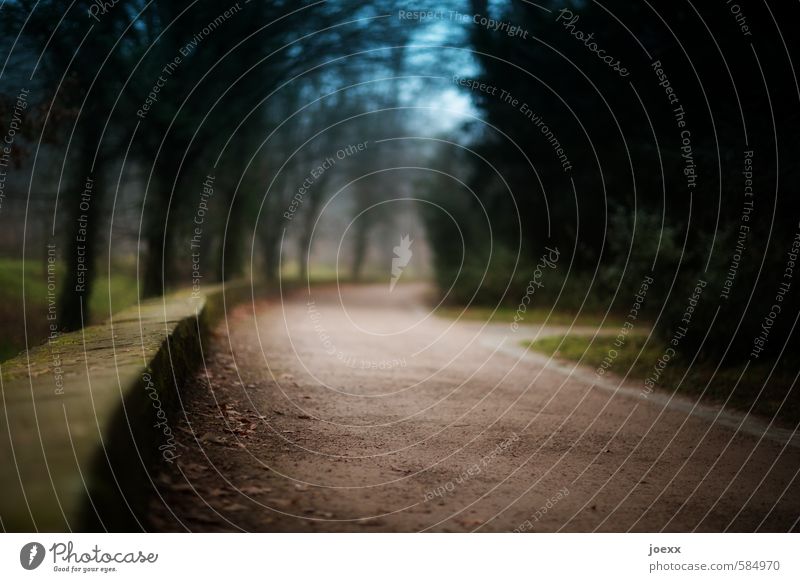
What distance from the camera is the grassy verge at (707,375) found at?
6246 millimetres

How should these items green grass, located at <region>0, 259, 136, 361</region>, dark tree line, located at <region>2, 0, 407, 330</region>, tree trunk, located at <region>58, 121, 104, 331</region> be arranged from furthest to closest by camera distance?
green grass, located at <region>0, 259, 136, 361</region> < tree trunk, located at <region>58, 121, 104, 331</region> < dark tree line, located at <region>2, 0, 407, 330</region>

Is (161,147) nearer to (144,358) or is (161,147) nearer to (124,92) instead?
(124,92)

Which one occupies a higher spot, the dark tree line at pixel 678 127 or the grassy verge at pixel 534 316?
the dark tree line at pixel 678 127

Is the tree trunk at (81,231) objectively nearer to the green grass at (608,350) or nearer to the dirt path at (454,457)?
the dirt path at (454,457)

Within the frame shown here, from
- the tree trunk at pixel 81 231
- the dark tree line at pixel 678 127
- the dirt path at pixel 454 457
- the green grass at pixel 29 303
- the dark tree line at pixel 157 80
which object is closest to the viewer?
the dirt path at pixel 454 457

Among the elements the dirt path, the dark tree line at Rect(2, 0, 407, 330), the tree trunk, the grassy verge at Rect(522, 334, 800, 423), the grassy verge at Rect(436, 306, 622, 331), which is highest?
the dark tree line at Rect(2, 0, 407, 330)

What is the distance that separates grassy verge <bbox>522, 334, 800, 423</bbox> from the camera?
20.5ft

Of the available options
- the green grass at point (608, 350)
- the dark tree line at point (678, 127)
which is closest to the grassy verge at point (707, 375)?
the green grass at point (608, 350)

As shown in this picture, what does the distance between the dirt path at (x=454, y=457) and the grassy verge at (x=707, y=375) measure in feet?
1.41

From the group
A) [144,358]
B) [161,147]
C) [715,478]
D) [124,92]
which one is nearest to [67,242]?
[161,147]

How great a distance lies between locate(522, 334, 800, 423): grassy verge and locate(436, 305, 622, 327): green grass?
394 centimetres

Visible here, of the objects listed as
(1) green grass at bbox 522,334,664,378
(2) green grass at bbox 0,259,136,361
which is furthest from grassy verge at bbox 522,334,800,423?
(2) green grass at bbox 0,259,136,361

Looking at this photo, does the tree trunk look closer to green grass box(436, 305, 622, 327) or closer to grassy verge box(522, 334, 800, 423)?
grassy verge box(522, 334, 800, 423)
